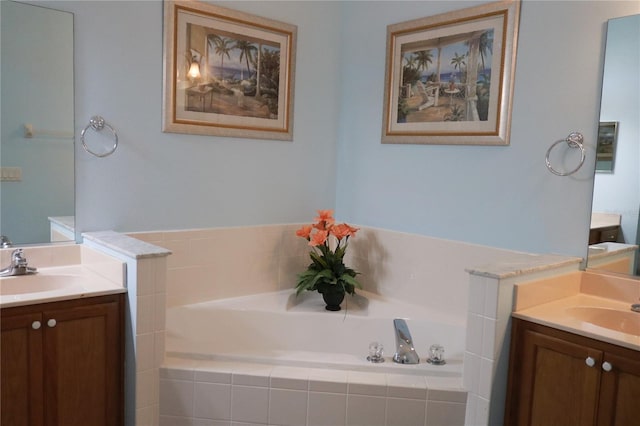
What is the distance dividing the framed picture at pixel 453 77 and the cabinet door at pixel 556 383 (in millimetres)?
1065

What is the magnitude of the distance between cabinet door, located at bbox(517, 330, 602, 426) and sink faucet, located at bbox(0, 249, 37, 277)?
212 cm

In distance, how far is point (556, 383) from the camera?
77.2 inches

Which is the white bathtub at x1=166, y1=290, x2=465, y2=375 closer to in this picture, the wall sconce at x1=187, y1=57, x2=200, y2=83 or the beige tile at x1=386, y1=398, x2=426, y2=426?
the beige tile at x1=386, y1=398, x2=426, y2=426

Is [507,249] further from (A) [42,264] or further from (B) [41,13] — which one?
(B) [41,13]

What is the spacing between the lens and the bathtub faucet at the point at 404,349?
2350 millimetres

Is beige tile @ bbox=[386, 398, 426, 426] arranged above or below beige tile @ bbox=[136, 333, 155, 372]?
below

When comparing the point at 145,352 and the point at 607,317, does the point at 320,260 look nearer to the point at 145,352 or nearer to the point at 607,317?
the point at 145,352

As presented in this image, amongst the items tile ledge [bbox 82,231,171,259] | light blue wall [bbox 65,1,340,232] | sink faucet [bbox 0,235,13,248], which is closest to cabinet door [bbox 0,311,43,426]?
tile ledge [bbox 82,231,171,259]

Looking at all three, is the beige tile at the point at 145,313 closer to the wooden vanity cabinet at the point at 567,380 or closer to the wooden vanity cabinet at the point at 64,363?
the wooden vanity cabinet at the point at 64,363

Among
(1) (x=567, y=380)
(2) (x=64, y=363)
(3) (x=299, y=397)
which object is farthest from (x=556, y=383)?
(2) (x=64, y=363)

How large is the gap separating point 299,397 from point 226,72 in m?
1.79

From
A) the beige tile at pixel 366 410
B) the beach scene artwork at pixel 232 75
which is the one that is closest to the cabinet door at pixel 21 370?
the beige tile at pixel 366 410

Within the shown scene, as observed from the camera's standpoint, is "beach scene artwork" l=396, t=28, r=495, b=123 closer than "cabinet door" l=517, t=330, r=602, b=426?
No

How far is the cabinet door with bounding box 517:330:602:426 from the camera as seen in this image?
6.13 feet
